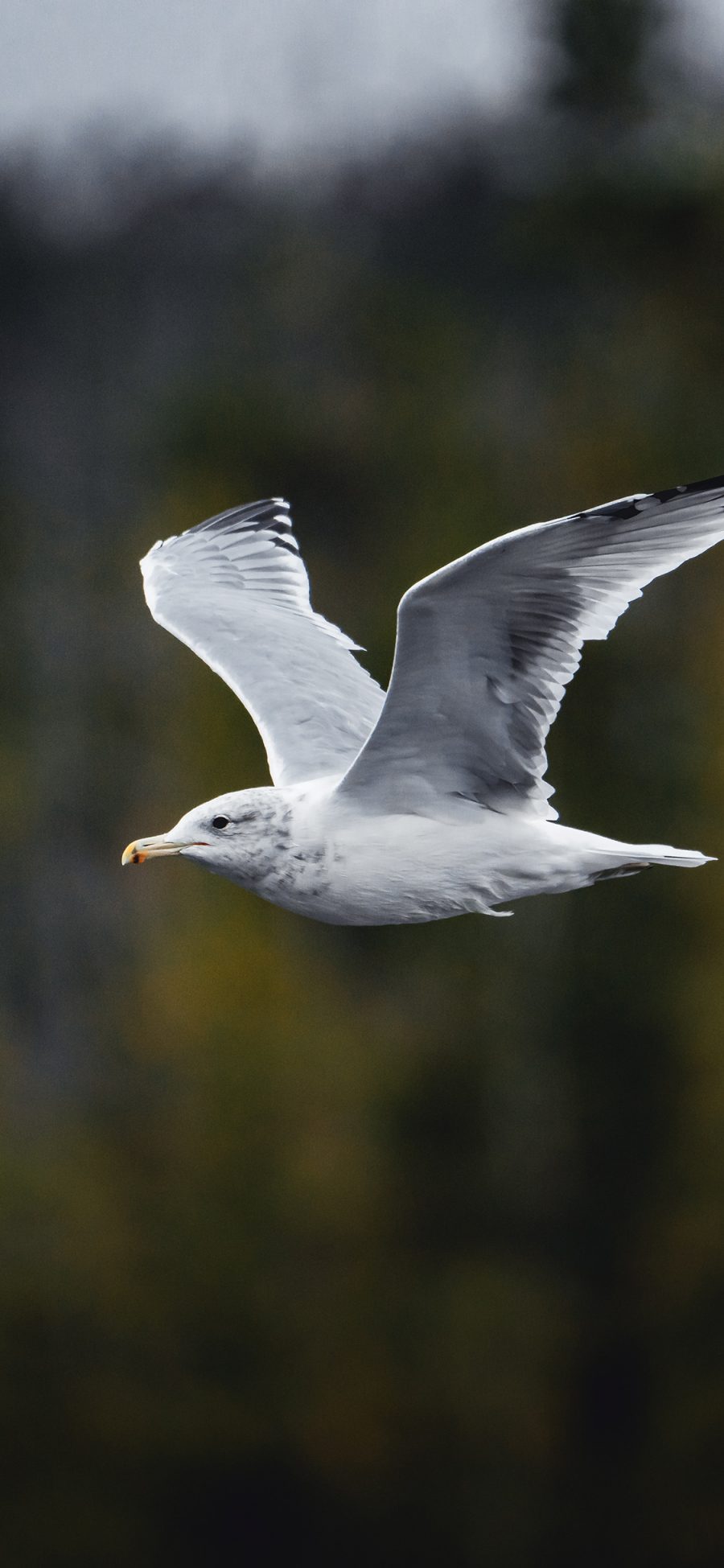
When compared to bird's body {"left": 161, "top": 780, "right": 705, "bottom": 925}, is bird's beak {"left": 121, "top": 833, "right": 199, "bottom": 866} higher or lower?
higher

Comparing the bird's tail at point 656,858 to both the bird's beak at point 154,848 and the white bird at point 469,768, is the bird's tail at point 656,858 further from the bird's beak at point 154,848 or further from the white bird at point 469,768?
the bird's beak at point 154,848

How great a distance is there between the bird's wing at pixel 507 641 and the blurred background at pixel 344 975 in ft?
26.7

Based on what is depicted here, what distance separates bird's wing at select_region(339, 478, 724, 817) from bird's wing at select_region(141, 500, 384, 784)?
0.42m

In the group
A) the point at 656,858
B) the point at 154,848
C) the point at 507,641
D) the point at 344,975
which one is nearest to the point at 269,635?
the point at 154,848

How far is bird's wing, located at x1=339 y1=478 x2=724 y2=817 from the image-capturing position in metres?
3.03

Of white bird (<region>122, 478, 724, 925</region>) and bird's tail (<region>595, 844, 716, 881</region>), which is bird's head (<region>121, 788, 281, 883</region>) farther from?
bird's tail (<region>595, 844, 716, 881</region>)

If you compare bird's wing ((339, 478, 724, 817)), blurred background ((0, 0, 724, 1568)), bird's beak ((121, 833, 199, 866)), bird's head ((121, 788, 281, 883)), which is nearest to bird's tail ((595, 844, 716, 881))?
bird's wing ((339, 478, 724, 817))

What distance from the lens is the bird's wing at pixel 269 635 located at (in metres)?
3.87

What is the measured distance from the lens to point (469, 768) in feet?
10.9

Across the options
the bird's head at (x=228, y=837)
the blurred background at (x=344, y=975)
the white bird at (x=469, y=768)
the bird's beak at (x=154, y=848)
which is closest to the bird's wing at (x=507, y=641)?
the white bird at (x=469, y=768)

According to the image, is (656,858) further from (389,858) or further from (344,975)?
(344,975)

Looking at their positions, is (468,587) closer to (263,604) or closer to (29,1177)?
(263,604)

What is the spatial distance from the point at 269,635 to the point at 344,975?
907cm

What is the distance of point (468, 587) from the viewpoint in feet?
9.96
